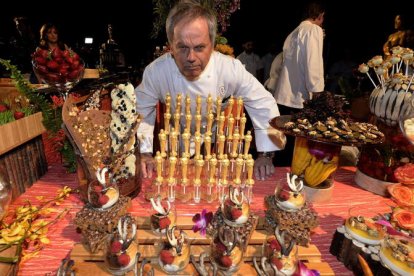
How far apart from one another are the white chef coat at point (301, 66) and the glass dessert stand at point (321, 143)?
200cm

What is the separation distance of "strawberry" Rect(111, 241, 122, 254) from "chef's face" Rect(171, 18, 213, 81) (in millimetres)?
981

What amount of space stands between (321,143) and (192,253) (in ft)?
2.14

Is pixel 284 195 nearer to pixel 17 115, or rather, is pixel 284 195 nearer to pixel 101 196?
pixel 101 196

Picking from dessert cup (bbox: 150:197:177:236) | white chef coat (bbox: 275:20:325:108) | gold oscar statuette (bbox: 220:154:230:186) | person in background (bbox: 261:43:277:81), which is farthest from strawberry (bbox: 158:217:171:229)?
person in background (bbox: 261:43:277:81)

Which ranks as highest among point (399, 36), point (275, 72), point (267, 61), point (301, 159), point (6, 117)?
point (399, 36)

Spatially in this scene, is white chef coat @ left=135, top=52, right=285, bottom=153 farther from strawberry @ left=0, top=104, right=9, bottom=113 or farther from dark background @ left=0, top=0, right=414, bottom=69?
dark background @ left=0, top=0, right=414, bottom=69

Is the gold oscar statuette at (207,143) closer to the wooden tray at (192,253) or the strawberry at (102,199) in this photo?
the wooden tray at (192,253)

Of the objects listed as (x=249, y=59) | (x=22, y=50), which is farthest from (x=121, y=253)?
(x=249, y=59)

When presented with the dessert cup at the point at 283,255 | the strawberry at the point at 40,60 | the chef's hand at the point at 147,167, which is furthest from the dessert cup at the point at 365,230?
the strawberry at the point at 40,60

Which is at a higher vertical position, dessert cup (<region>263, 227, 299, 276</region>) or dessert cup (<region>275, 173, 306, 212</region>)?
dessert cup (<region>275, 173, 306, 212</region>)

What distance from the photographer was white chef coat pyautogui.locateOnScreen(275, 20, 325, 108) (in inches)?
121

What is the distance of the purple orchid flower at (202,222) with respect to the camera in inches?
41.6

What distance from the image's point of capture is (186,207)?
1.24m

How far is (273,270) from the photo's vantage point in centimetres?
82
